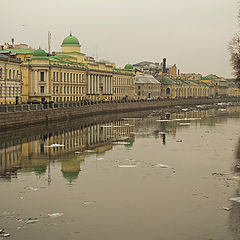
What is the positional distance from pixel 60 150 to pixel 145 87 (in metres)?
86.0

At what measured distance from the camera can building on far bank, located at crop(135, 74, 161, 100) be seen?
376 ft

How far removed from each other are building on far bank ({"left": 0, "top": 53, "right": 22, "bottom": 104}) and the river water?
1515 cm

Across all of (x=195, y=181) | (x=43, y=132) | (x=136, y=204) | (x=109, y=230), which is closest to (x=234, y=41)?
(x=43, y=132)

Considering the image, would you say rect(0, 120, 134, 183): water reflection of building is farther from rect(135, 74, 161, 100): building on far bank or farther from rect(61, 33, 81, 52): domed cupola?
rect(135, 74, 161, 100): building on far bank

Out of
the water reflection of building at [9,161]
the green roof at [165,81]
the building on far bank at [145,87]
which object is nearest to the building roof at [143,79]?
the building on far bank at [145,87]

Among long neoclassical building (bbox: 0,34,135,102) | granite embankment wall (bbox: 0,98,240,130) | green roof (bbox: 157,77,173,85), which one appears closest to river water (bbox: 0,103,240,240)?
granite embankment wall (bbox: 0,98,240,130)

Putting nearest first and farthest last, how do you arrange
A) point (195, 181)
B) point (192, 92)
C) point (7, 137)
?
1. point (195, 181)
2. point (7, 137)
3. point (192, 92)

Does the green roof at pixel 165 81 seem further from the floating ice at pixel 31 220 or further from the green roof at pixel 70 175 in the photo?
the floating ice at pixel 31 220

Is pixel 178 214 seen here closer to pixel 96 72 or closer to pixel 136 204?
pixel 136 204

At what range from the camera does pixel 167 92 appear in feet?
427

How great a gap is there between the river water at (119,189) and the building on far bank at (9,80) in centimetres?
1515

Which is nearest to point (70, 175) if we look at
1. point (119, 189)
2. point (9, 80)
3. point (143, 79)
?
point (119, 189)

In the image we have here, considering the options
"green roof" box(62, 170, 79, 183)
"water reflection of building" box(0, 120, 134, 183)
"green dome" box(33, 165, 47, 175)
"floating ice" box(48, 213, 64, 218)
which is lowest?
"floating ice" box(48, 213, 64, 218)

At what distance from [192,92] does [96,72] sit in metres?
72.5
